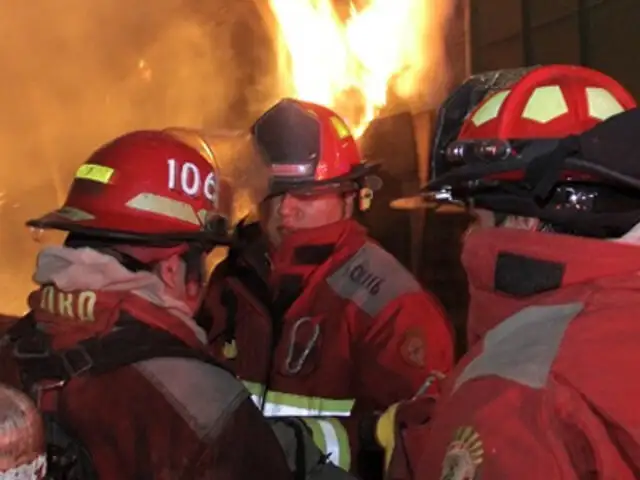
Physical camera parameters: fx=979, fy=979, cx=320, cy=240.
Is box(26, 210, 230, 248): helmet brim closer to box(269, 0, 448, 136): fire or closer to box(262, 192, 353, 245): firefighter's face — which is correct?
box(262, 192, 353, 245): firefighter's face

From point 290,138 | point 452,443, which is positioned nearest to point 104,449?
point 452,443

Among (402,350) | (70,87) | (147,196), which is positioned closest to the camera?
(147,196)

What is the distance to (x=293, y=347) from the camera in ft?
9.37

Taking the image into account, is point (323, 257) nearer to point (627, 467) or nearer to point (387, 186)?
point (627, 467)

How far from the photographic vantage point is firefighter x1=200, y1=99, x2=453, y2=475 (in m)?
2.72

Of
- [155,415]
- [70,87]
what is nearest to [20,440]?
[155,415]

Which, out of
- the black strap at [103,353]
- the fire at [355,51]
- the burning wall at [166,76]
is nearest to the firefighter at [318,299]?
the black strap at [103,353]

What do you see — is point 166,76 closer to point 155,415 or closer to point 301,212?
point 301,212

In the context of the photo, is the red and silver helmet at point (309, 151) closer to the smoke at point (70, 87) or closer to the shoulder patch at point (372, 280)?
the shoulder patch at point (372, 280)

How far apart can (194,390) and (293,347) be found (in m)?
1.08

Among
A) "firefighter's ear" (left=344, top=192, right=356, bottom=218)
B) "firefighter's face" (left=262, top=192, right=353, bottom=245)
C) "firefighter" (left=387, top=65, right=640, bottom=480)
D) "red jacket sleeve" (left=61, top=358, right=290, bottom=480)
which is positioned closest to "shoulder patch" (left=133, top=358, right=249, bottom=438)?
"red jacket sleeve" (left=61, top=358, right=290, bottom=480)

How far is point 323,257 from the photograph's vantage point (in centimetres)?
298

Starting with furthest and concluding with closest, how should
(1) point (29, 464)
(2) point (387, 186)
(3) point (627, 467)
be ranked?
(2) point (387, 186) < (1) point (29, 464) < (3) point (627, 467)

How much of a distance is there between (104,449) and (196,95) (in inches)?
192
